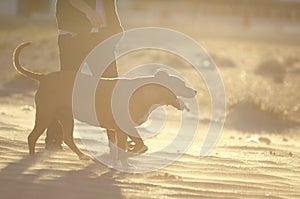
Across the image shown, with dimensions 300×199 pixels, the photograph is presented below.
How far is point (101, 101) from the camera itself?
862cm

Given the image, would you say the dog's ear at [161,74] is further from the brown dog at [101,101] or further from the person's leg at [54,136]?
the person's leg at [54,136]

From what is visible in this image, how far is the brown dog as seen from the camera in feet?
27.7

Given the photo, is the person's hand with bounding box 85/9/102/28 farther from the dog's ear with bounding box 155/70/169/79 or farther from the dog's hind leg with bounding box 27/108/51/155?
the dog's hind leg with bounding box 27/108/51/155

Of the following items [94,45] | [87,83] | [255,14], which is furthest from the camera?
[255,14]

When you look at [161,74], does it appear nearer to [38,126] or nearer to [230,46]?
[38,126]

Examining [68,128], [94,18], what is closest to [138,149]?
[68,128]

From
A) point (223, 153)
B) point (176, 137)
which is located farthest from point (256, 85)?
point (223, 153)

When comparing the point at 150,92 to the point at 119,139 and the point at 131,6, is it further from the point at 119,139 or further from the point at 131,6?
the point at 131,6

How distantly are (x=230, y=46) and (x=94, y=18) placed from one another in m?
29.1

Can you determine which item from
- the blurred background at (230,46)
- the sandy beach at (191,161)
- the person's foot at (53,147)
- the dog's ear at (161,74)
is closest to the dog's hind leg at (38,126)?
the sandy beach at (191,161)

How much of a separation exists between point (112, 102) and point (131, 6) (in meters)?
50.9

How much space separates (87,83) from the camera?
8562 mm

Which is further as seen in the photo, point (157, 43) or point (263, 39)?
point (263, 39)

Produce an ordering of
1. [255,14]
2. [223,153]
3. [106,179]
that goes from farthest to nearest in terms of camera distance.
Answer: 1. [255,14]
2. [223,153]
3. [106,179]
